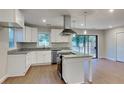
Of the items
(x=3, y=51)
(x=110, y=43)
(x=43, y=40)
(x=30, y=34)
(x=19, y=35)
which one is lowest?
(x=3, y=51)

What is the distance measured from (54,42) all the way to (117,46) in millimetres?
4277

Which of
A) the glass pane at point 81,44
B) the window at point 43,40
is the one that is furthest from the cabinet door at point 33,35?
the glass pane at point 81,44

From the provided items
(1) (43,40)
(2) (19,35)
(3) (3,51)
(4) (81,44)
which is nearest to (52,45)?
(1) (43,40)

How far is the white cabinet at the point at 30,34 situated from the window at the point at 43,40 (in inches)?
29.6

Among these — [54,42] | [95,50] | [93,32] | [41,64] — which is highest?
[93,32]

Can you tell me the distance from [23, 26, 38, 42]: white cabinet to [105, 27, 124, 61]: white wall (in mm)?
5399

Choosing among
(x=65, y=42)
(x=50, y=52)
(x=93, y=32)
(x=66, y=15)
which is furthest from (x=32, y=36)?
(x=93, y=32)

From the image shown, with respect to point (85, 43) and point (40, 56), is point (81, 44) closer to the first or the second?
point (85, 43)

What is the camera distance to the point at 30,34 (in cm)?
660

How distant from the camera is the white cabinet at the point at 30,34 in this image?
6.21m

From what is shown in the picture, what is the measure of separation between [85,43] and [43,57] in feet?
13.0
